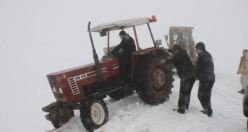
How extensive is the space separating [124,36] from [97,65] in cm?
133

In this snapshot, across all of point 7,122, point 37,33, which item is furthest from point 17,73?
point 37,33

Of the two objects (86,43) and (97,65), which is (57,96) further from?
(86,43)

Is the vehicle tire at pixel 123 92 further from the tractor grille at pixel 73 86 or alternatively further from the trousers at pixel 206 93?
the trousers at pixel 206 93

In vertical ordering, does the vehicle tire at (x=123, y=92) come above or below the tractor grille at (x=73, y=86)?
below

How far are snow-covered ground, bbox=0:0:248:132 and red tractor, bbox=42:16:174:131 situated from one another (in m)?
0.35

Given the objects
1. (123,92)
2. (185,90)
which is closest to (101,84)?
(123,92)

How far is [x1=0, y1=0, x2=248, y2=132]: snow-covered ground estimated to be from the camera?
14.8 feet

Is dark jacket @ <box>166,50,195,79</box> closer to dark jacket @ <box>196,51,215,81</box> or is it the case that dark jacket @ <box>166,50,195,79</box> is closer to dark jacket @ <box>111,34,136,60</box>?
dark jacket @ <box>196,51,215,81</box>

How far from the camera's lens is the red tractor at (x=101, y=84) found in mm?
4311

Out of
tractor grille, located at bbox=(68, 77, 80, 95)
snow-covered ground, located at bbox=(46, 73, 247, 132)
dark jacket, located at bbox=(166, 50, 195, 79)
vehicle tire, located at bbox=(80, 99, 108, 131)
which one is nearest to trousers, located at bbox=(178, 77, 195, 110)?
dark jacket, located at bbox=(166, 50, 195, 79)

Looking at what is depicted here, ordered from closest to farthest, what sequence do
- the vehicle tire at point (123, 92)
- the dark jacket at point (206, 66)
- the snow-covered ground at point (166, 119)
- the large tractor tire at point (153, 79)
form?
the snow-covered ground at point (166, 119)
the dark jacket at point (206, 66)
the large tractor tire at point (153, 79)
the vehicle tire at point (123, 92)

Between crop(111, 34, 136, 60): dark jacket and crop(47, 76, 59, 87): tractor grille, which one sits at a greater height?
crop(111, 34, 136, 60): dark jacket

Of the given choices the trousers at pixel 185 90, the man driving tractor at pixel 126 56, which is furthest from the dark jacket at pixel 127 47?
the trousers at pixel 185 90

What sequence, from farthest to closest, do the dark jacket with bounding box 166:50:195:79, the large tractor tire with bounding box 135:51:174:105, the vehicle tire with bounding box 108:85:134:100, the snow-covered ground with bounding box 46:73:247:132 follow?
the vehicle tire with bounding box 108:85:134:100 → the large tractor tire with bounding box 135:51:174:105 → the dark jacket with bounding box 166:50:195:79 → the snow-covered ground with bounding box 46:73:247:132
